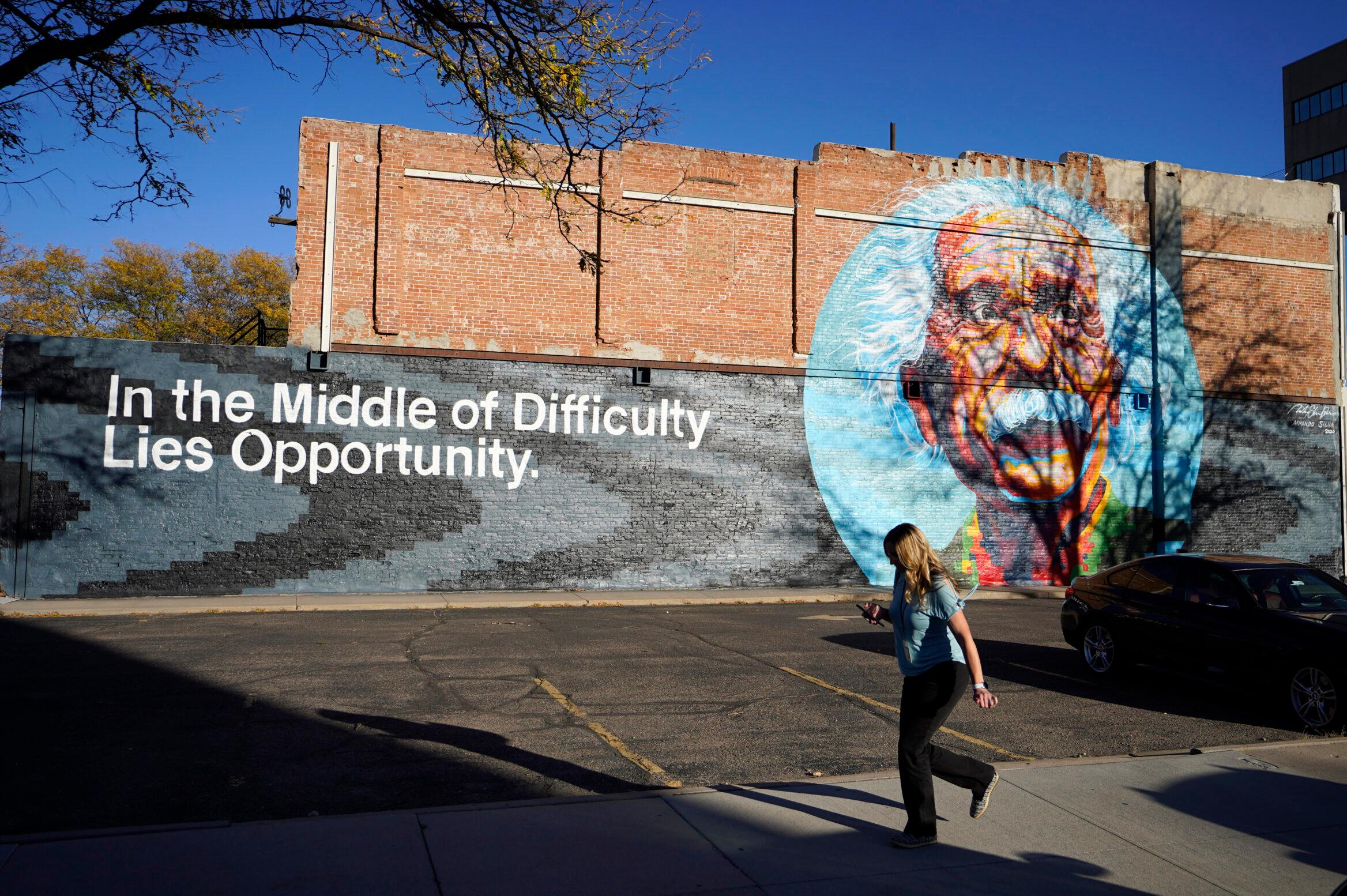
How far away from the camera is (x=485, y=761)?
22.8ft

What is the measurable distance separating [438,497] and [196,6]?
34.8ft

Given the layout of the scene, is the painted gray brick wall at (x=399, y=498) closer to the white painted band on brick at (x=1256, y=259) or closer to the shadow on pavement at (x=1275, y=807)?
the white painted band on brick at (x=1256, y=259)

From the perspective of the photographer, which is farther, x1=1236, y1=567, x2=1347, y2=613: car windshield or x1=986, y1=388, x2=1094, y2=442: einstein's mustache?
x1=986, y1=388, x2=1094, y2=442: einstein's mustache

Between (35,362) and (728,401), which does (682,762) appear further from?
(35,362)

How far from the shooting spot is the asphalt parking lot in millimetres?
6344

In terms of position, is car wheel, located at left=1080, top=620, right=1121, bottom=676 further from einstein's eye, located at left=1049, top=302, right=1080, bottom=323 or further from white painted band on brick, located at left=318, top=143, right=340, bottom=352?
white painted band on brick, located at left=318, top=143, right=340, bottom=352

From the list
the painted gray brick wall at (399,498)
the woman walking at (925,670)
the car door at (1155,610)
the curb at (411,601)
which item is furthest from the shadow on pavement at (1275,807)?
the painted gray brick wall at (399,498)

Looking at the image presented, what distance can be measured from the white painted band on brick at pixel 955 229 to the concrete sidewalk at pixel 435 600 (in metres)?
8.22

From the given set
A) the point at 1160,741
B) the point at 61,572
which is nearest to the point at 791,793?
the point at 1160,741

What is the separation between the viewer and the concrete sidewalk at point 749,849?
4703mm

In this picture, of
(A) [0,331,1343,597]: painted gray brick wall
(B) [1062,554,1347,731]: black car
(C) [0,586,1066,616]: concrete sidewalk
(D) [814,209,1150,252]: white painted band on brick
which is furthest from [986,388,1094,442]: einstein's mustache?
(B) [1062,554,1347,731]: black car

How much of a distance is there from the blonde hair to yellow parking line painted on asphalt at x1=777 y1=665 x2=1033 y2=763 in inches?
99.3

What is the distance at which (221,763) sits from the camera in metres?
6.73

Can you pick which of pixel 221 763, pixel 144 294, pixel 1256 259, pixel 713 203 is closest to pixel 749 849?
pixel 221 763
